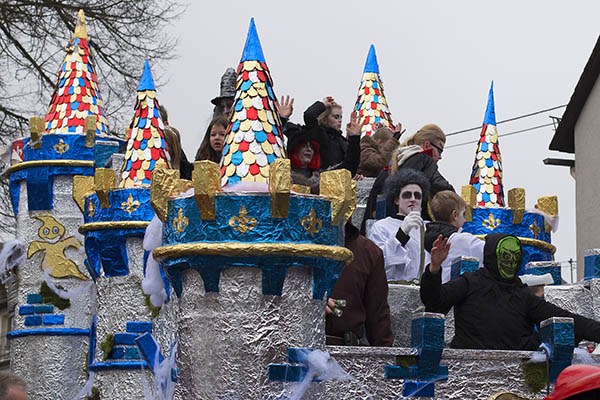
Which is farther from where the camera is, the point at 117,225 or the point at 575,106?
the point at 575,106

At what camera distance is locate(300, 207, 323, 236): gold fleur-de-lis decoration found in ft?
18.4

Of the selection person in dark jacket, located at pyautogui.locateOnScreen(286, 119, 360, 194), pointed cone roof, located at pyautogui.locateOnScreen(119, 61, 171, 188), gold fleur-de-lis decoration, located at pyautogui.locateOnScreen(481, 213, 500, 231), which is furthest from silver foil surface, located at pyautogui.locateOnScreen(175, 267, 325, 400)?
gold fleur-de-lis decoration, located at pyautogui.locateOnScreen(481, 213, 500, 231)

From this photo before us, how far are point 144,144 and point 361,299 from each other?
3.05m

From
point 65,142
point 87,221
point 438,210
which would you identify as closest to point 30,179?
point 65,142

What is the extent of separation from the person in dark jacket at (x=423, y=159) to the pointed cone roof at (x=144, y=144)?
184 centimetres

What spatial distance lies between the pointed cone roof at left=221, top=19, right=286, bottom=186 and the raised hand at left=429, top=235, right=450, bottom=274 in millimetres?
1095

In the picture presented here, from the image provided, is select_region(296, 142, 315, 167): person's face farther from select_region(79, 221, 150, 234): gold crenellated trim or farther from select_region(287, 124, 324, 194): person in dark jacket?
select_region(79, 221, 150, 234): gold crenellated trim

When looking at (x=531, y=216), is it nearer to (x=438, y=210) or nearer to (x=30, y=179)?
(x=438, y=210)

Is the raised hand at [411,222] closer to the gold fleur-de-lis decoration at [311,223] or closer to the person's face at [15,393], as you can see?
Answer: the gold fleur-de-lis decoration at [311,223]

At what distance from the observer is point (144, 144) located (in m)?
9.17

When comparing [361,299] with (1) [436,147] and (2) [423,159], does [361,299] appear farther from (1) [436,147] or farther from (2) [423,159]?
(1) [436,147]

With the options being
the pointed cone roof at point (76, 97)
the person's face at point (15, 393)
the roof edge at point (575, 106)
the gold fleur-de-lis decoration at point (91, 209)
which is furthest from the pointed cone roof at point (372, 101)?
the person's face at point (15, 393)

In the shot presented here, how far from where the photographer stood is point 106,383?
9.18 meters

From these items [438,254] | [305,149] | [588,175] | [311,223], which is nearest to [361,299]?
[438,254]
